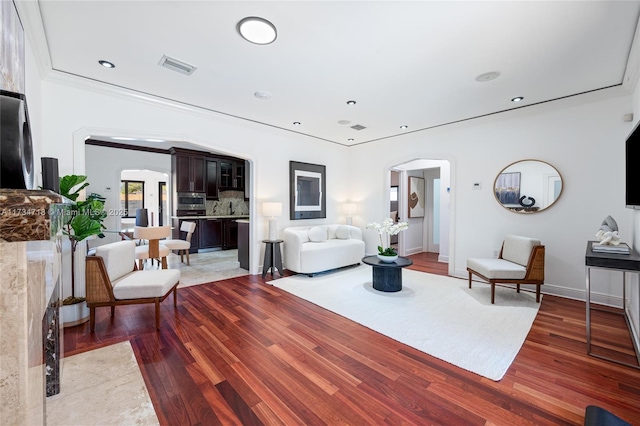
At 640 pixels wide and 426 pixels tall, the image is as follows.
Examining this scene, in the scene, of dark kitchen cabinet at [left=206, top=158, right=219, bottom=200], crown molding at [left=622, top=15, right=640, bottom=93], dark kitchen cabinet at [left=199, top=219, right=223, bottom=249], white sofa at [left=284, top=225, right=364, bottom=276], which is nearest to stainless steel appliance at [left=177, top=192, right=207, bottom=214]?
dark kitchen cabinet at [left=206, top=158, right=219, bottom=200]

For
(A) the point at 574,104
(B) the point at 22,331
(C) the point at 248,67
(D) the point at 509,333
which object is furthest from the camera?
(A) the point at 574,104

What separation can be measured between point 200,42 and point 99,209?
2.05 m

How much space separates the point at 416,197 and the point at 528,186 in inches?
126

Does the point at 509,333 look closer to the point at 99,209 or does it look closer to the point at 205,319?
the point at 205,319

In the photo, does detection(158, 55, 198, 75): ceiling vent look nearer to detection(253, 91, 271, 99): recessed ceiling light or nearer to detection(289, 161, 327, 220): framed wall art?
detection(253, 91, 271, 99): recessed ceiling light

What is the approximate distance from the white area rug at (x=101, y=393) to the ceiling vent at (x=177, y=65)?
282 cm

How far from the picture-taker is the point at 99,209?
289cm

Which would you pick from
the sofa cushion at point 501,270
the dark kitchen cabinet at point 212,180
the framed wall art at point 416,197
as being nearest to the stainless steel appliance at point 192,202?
the dark kitchen cabinet at point 212,180

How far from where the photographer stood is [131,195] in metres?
10.2

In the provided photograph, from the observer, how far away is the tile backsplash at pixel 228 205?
25.9 feet

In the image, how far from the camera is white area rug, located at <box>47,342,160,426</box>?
1.61m

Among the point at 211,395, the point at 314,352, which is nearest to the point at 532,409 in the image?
the point at 314,352

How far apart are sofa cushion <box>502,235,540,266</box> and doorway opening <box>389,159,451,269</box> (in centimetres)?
219

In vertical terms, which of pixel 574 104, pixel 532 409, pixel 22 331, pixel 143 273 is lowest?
pixel 532 409
